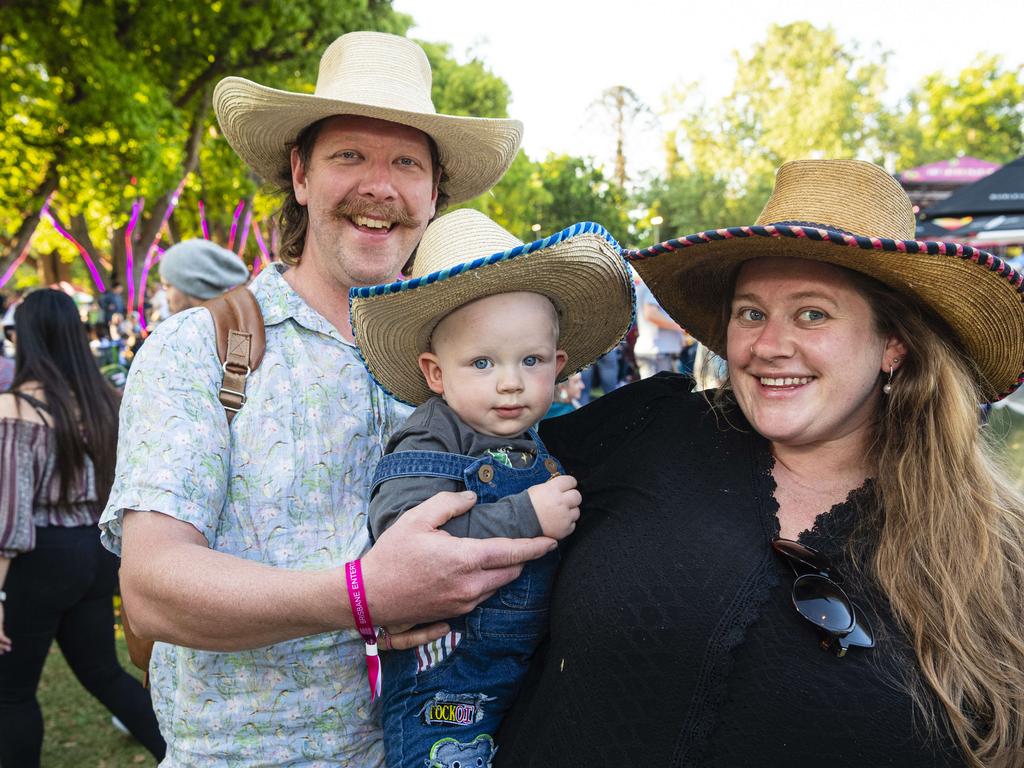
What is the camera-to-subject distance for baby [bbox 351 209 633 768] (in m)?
1.91

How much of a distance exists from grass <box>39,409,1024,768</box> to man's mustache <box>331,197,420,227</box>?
3478 millimetres

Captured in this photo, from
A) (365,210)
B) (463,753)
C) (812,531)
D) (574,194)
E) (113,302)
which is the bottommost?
(463,753)

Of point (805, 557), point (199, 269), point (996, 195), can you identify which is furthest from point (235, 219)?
point (805, 557)

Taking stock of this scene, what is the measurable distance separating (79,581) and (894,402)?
3853mm

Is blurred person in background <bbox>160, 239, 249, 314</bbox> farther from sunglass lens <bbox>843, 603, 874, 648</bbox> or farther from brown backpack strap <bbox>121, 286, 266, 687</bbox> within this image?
sunglass lens <bbox>843, 603, 874, 648</bbox>

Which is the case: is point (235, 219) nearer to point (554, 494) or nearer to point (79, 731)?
point (79, 731)

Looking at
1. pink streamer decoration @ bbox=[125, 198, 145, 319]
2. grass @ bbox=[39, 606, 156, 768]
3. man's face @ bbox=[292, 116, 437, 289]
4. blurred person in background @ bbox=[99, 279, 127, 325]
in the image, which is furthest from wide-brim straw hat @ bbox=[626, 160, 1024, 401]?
pink streamer decoration @ bbox=[125, 198, 145, 319]

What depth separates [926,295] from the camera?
6.50 feet

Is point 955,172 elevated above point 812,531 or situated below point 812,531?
above

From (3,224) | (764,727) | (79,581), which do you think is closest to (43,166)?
(3,224)

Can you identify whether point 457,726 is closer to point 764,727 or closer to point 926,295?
point 764,727

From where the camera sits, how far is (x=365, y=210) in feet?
7.23

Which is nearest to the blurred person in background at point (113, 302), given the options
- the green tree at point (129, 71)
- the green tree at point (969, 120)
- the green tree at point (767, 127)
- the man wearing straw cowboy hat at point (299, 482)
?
the green tree at point (129, 71)

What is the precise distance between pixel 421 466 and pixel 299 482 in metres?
0.34
